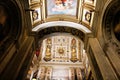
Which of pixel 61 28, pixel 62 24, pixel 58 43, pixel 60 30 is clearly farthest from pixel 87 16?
pixel 58 43

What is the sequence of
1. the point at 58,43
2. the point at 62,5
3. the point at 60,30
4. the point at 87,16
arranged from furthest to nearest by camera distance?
the point at 58,43
the point at 60,30
the point at 62,5
the point at 87,16

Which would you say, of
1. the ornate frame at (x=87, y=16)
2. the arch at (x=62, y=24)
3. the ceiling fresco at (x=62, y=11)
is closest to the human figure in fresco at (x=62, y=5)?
the ceiling fresco at (x=62, y=11)

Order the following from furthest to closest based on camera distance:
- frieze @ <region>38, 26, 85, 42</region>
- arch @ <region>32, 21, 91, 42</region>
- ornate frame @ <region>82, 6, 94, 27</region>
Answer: frieze @ <region>38, 26, 85, 42</region>
arch @ <region>32, 21, 91, 42</region>
ornate frame @ <region>82, 6, 94, 27</region>

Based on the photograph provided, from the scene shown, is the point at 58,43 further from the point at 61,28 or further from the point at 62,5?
the point at 62,5

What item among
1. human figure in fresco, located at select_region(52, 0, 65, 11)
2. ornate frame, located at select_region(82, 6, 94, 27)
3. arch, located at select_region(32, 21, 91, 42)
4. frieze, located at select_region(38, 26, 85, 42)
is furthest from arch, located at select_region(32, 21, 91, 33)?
human figure in fresco, located at select_region(52, 0, 65, 11)

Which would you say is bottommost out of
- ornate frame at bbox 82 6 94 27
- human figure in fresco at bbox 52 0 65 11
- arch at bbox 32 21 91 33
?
arch at bbox 32 21 91 33

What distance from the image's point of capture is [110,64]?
704cm

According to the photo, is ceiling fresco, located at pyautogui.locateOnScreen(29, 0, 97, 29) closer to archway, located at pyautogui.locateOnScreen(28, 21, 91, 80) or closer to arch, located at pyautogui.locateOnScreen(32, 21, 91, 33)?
arch, located at pyautogui.locateOnScreen(32, 21, 91, 33)

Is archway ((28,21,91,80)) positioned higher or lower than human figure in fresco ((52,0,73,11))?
lower

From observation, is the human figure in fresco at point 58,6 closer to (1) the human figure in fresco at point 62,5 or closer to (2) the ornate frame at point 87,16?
(1) the human figure in fresco at point 62,5

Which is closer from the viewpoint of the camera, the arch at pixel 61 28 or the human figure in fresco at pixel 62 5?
the human figure in fresco at pixel 62 5

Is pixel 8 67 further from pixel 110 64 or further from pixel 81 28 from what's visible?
pixel 81 28

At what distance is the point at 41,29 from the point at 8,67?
13.7ft

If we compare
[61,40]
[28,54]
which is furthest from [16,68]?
[61,40]
